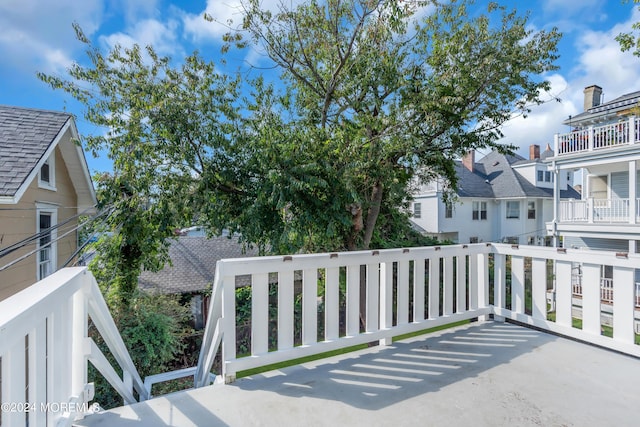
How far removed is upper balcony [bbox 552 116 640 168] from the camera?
401 inches

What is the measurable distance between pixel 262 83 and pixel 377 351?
470 centimetres

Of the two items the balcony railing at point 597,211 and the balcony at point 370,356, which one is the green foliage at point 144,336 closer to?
the balcony at point 370,356

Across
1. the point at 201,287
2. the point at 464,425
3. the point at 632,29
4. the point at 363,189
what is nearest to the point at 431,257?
the point at 464,425

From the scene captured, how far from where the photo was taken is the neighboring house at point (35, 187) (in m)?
5.70

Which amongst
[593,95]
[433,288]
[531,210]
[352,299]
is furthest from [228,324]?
[531,210]

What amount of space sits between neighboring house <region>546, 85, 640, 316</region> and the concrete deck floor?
8.95 meters

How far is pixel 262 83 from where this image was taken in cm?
567

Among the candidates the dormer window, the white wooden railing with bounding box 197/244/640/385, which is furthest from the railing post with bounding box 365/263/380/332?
the dormer window

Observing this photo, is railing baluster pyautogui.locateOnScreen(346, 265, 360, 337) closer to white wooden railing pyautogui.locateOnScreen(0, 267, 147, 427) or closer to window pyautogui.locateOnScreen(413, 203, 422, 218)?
white wooden railing pyautogui.locateOnScreen(0, 267, 147, 427)

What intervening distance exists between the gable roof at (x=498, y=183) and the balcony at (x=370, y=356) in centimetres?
1626

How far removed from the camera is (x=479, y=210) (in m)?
19.9

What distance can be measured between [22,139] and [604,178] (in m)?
17.5

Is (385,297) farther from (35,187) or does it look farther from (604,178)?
(604,178)

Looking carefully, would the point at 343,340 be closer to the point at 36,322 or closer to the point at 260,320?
the point at 260,320
